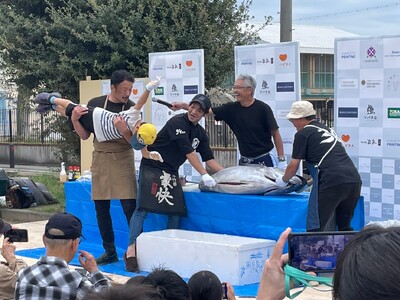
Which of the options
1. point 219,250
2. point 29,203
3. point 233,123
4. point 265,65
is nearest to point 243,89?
point 233,123

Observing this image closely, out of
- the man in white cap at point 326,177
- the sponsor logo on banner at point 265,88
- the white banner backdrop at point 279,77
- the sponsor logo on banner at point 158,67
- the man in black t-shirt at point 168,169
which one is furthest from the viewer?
the sponsor logo on banner at point 158,67

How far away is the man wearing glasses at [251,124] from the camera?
698 centimetres

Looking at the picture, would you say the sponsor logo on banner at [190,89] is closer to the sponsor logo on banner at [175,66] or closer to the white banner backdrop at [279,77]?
the sponsor logo on banner at [175,66]

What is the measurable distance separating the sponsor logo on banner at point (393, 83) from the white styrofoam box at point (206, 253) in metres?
2.10

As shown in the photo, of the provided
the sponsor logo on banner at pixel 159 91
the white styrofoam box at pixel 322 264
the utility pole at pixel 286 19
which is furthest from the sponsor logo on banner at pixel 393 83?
the white styrofoam box at pixel 322 264

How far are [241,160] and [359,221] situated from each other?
60.4 inches

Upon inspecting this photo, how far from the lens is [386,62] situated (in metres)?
7.01

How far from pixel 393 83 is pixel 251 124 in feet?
4.96

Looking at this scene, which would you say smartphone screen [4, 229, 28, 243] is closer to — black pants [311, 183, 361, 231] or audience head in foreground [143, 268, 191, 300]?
audience head in foreground [143, 268, 191, 300]

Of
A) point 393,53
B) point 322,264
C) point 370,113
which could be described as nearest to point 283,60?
point 370,113

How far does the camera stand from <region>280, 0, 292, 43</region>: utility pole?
→ 861 centimetres

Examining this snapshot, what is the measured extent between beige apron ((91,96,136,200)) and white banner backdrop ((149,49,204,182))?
5.62 ft

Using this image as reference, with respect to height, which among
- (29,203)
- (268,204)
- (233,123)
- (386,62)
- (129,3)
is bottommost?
(29,203)

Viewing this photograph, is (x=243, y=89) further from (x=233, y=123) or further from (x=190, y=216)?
(x=190, y=216)
